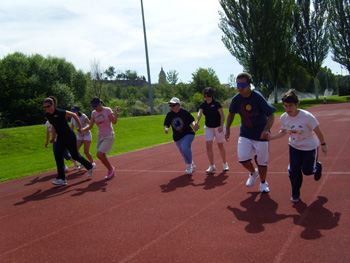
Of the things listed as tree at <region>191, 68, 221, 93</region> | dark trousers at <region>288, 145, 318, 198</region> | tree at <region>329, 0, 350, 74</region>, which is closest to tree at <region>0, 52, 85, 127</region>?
dark trousers at <region>288, 145, 318, 198</region>

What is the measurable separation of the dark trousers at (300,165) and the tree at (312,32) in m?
47.6

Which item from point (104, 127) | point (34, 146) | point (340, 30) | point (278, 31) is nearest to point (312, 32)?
point (340, 30)

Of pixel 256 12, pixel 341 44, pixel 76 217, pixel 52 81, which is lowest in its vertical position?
pixel 76 217

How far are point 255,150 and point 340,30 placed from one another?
51.8 m

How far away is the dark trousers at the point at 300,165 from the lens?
493cm

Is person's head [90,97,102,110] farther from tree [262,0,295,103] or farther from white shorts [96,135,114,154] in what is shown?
tree [262,0,295,103]

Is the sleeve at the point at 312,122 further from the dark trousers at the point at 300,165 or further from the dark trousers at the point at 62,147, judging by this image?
the dark trousers at the point at 62,147

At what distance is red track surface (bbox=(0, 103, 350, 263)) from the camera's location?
3592mm

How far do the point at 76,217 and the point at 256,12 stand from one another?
1623 inches

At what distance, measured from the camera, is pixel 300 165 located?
5039 mm

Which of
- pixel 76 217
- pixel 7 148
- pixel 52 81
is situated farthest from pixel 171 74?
pixel 76 217

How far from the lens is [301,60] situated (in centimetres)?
4928

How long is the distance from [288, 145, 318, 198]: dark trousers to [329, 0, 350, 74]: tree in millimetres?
51087

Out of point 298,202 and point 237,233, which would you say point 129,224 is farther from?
point 298,202
